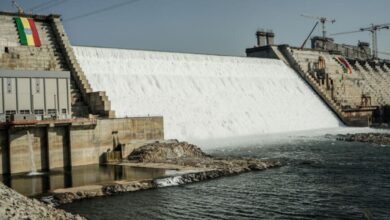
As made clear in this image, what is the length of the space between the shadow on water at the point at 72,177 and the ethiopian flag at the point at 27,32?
14012 millimetres

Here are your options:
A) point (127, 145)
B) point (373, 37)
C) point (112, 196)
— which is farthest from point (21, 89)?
point (373, 37)

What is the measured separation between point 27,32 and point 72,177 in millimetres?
18342

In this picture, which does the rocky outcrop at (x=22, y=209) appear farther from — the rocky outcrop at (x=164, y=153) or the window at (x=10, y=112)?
the rocky outcrop at (x=164, y=153)

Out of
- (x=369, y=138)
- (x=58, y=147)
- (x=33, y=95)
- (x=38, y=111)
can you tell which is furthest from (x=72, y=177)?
(x=369, y=138)

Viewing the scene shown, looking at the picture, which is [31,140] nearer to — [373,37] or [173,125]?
[173,125]

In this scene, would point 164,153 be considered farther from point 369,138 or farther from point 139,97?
point 369,138

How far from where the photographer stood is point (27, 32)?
134 feet

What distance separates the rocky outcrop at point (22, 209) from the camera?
1551 centimetres

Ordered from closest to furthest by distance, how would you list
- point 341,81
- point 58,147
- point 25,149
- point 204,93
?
point 25,149, point 58,147, point 204,93, point 341,81

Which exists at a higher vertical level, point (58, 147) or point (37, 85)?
point (37, 85)

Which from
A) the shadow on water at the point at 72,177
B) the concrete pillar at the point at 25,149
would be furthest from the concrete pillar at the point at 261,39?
the concrete pillar at the point at 25,149

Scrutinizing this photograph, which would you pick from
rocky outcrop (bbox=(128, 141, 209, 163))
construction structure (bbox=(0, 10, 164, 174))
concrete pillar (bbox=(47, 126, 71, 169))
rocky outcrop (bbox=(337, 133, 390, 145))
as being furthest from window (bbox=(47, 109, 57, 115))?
rocky outcrop (bbox=(337, 133, 390, 145))

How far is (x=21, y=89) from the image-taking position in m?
31.7

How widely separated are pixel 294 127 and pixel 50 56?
102 feet
